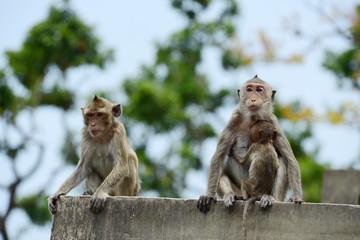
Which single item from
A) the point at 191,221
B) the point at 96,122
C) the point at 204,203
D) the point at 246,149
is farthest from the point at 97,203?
the point at 246,149

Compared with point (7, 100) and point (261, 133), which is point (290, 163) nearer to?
point (261, 133)

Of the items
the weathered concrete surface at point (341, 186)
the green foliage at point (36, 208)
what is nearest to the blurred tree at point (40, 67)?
the green foliage at point (36, 208)

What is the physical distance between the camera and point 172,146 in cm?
2594

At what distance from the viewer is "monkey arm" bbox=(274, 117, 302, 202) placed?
8973mm

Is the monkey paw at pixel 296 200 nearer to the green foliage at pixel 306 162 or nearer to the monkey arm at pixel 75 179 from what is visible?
the monkey arm at pixel 75 179

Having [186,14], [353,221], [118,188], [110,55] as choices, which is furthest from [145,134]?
[353,221]

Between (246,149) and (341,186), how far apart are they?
279 inches

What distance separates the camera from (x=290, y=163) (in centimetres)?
930

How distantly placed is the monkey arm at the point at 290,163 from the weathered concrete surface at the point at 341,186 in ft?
22.5

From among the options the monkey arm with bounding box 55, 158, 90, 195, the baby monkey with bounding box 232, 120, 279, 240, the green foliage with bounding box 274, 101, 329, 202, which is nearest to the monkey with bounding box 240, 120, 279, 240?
the baby monkey with bounding box 232, 120, 279, 240

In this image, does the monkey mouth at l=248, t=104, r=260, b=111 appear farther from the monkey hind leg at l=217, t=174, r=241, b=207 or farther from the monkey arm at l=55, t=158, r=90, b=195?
the monkey arm at l=55, t=158, r=90, b=195

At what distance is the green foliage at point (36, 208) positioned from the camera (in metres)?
23.2

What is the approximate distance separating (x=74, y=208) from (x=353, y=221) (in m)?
3.21

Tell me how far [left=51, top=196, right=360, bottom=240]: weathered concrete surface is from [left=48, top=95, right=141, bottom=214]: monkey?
1.38 m
